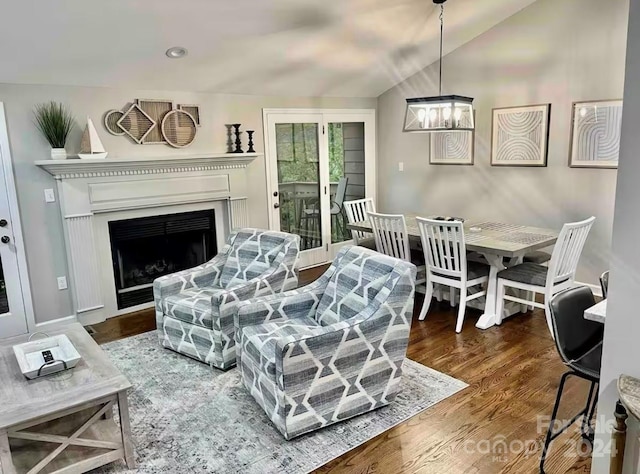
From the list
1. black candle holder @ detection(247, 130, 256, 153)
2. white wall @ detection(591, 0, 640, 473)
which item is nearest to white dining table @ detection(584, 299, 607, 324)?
white wall @ detection(591, 0, 640, 473)

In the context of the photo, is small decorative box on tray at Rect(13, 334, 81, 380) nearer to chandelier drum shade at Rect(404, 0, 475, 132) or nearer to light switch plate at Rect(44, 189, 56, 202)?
light switch plate at Rect(44, 189, 56, 202)

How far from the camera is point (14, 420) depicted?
2.04 m

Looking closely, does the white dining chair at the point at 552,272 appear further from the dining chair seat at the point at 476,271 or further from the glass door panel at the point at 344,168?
the glass door panel at the point at 344,168

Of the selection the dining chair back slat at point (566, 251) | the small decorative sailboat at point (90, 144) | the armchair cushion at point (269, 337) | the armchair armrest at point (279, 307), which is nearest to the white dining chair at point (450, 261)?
the dining chair back slat at point (566, 251)

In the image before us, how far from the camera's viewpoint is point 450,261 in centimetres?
391

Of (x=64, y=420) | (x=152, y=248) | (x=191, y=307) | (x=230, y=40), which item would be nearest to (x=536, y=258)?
(x=191, y=307)

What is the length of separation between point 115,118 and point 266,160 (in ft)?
5.41

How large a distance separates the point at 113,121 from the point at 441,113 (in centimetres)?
280

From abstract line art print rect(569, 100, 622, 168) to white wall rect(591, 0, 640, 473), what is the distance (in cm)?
302

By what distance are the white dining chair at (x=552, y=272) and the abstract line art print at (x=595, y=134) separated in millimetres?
943

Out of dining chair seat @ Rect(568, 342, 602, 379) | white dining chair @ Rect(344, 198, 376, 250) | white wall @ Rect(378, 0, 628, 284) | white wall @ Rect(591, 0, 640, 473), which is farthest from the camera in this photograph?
white dining chair @ Rect(344, 198, 376, 250)

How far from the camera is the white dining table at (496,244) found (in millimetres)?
3711

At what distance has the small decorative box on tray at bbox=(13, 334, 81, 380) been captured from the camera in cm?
240

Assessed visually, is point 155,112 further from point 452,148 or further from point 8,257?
point 452,148
